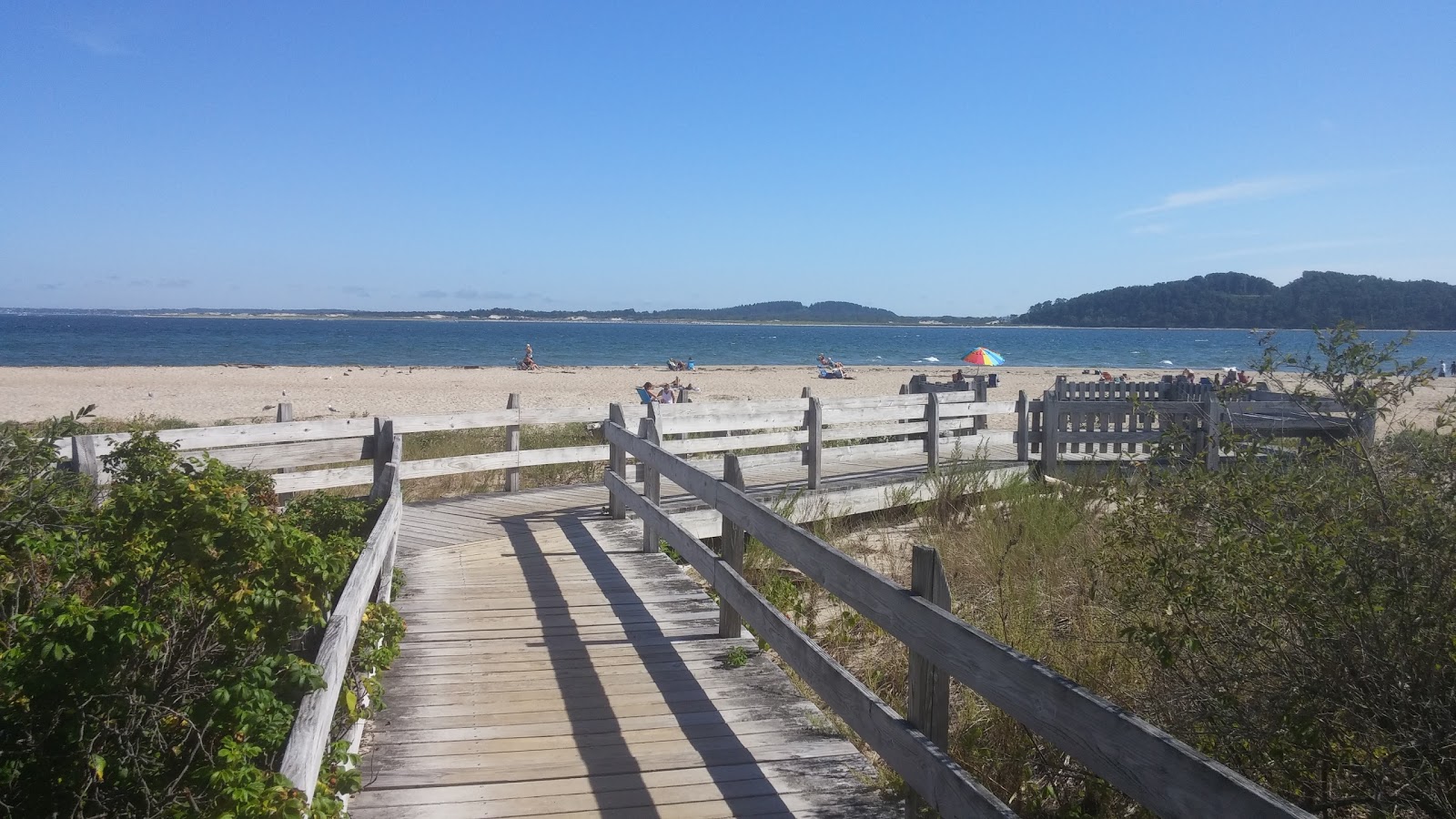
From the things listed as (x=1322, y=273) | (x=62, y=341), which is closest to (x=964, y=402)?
(x=1322, y=273)

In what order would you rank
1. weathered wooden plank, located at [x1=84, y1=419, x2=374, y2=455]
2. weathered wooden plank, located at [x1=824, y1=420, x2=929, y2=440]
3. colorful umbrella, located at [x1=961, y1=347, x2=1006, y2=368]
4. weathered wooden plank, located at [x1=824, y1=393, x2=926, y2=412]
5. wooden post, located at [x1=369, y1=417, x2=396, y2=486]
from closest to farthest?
weathered wooden plank, located at [x1=84, y1=419, x2=374, y2=455] < wooden post, located at [x1=369, y1=417, x2=396, y2=486] < weathered wooden plank, located at [x1=824, y1=393, x2=926, y2=412] < weathered wooden plank, located at [x1=824, y1=420, x2=929, y2=440] < colorful umbrella, located at [x1=961, y1=347, x2=1006, y2=368]

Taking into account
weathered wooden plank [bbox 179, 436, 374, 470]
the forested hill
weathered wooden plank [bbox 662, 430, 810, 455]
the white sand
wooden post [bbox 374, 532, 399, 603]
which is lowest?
the white sand

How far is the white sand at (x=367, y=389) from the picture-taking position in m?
30.4

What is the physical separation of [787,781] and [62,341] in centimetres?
9658

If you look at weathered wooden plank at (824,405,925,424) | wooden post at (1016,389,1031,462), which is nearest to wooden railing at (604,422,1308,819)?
weathered wooden plank at (824,405,925,424)

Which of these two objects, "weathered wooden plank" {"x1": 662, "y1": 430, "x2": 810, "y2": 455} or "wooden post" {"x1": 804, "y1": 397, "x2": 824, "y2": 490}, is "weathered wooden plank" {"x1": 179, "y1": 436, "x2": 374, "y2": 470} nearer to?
"weathered wooden plank" {"x1": 662, "y1": 430, "x2": 810, "y2": 455}

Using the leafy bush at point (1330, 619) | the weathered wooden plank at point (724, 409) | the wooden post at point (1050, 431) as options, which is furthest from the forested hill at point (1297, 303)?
the weathered wooden plank at point (724, 409)

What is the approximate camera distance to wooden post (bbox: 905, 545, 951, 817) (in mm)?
3697

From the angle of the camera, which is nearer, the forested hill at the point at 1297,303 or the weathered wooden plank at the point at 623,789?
the weathered wooden plank at the point at 623,789

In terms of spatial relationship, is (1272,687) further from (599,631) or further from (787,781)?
(599,631)

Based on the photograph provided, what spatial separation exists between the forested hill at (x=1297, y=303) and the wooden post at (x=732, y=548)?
3.20 meters

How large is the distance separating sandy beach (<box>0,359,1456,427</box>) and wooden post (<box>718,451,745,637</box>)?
20.7 metres

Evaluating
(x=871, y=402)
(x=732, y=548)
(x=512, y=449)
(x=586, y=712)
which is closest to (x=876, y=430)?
(x=871, y=402)

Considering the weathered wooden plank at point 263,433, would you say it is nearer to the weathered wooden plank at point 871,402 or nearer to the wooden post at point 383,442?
the wooden post at point 383,442
